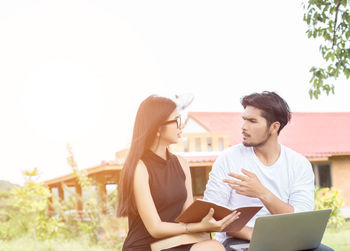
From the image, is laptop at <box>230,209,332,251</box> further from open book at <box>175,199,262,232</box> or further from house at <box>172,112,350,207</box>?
house at <box>172,112,350,207</box>

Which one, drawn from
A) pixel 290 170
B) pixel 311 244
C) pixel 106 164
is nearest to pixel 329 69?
pixel 290 170

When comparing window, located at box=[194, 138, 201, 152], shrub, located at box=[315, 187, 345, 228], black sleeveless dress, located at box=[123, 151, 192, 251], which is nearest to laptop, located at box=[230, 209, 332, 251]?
black sleeveless dress, located at box=[123, 151, 192, 251]

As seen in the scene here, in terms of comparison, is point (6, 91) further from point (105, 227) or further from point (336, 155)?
point (336, 155)

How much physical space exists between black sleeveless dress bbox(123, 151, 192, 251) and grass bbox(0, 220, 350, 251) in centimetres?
645

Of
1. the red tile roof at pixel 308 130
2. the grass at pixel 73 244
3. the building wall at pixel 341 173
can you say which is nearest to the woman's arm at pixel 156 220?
the grass at pixel 73 244

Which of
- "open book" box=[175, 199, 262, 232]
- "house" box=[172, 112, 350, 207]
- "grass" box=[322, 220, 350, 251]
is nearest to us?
"open book" box=[175, 199, 262, 232]

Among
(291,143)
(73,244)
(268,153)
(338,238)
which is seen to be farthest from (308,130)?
(268,153)

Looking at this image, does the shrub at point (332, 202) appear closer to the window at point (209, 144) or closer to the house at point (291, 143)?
the house at point (291, 143)

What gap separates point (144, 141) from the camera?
274 cm

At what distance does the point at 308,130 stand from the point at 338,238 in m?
6.86

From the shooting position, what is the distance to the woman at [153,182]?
2602 millimetres

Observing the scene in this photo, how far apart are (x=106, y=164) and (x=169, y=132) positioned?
821 cm

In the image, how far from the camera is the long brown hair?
106 inches

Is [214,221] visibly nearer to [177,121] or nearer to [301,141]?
[177,121]
